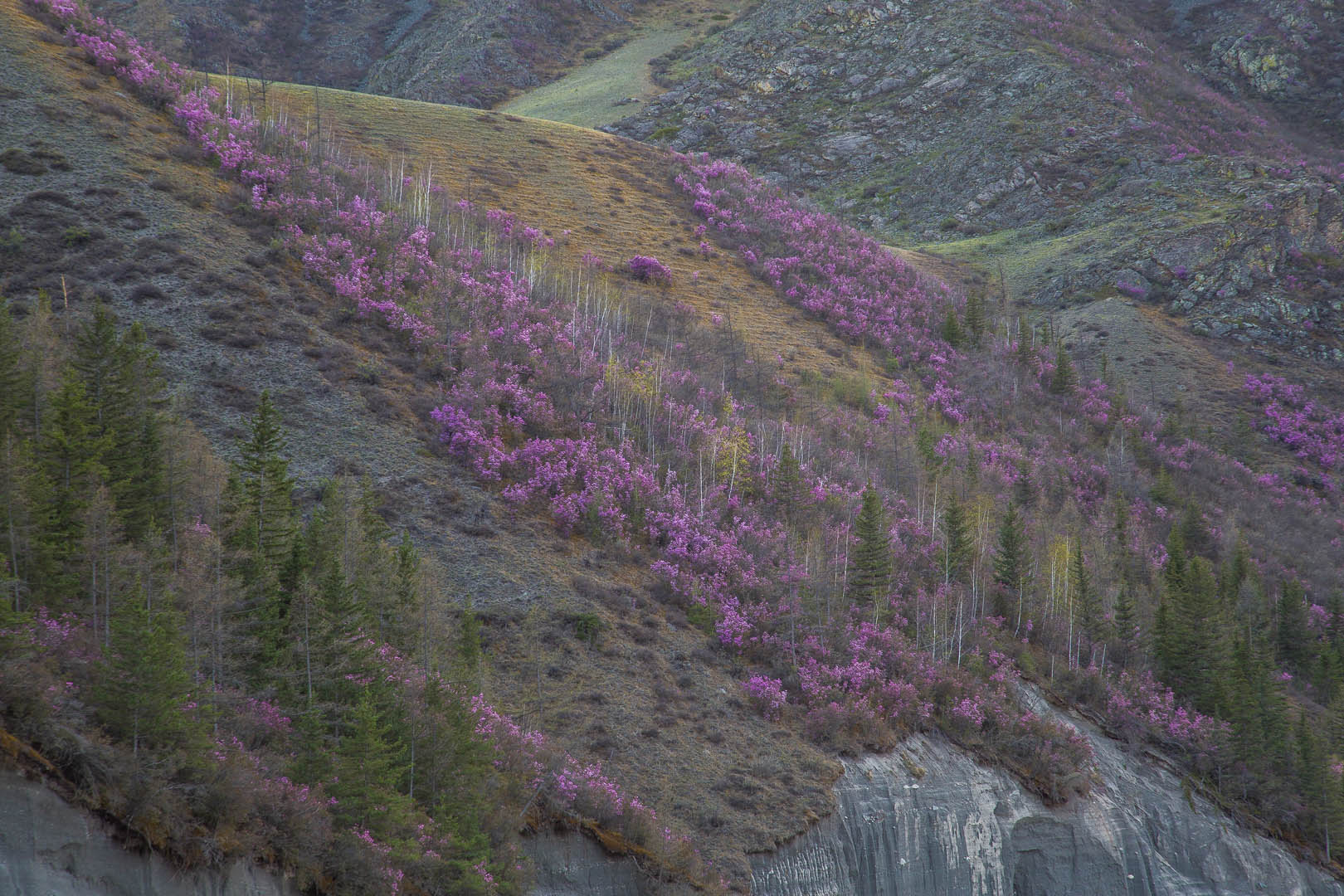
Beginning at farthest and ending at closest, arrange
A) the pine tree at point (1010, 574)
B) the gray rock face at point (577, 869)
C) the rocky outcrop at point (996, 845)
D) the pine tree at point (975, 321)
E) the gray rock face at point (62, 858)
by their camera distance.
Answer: the pine tree at point (975, 321), the pine tree at point (1010, 574), the rocky outcrop at point (996, 845), the gray rock face at point (577, 869), the gray rock face at point (62, 858)

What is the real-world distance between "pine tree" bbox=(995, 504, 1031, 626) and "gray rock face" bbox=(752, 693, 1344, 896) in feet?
15.9

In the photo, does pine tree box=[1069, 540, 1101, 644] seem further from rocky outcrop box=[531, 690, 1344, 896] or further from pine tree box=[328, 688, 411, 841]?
pine tree box=[328, 688, 411, 841]

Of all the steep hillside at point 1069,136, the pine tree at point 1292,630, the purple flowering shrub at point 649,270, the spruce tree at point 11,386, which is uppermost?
the steep hillside at point 1069,136

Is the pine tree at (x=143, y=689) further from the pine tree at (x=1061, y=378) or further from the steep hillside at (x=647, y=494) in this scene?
the pine tree at (x=1061, y=378)

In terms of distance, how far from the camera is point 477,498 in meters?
26.7

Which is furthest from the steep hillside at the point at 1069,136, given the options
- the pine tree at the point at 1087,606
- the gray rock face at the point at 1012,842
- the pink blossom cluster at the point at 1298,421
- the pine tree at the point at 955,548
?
the gray rock face at the point at 1012,842

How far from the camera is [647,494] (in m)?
29.8

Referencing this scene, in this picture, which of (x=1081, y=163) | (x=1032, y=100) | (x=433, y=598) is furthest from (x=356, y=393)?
(x=1032, y=100)

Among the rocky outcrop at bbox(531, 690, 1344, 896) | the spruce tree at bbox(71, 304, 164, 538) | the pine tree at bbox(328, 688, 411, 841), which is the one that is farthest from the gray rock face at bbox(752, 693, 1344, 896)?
the spruce tree at bbox(71, 304, 164, 538)

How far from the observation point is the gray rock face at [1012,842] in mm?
22375

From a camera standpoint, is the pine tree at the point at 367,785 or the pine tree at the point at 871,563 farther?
the pine tree at the point at 871,563

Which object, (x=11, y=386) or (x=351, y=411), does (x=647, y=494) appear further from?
(x=11, y=386)

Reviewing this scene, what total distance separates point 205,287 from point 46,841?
69.2 ft

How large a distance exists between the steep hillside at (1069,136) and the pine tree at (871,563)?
44670mm
